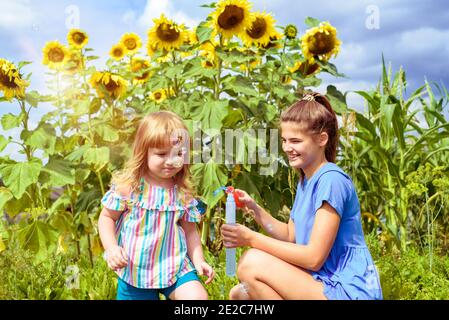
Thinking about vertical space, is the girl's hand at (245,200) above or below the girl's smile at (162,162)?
below

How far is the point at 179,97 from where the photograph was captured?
3246 mm

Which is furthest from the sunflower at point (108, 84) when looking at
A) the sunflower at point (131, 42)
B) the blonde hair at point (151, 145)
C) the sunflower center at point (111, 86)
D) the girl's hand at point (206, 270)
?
the girl's hand at point (206, 270)

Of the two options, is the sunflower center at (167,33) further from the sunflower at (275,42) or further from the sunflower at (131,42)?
the sunflower at (131,42)

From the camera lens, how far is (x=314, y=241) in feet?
6.22

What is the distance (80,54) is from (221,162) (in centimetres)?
119

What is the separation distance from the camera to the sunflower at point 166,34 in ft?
10.9

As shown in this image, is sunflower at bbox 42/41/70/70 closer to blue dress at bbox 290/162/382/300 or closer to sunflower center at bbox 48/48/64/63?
sunflower center at bbox 48/48/64/63

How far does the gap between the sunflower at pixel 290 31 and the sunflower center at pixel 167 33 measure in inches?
25.1

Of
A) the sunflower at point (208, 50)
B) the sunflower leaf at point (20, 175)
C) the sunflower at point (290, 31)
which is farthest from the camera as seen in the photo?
the sunflower at point (290, 31)

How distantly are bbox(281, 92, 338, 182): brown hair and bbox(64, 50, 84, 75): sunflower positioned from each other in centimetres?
192

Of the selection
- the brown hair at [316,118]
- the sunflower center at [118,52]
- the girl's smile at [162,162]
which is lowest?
the girl's smile at [162,162]

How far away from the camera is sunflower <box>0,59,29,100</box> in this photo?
308 centimetres

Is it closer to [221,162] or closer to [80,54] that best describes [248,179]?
[221,162]

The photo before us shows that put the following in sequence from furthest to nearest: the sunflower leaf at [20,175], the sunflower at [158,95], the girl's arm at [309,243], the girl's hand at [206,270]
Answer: the sunflower at [158,95], the sunflower leaf at [20,175], the girl's hand at [206,270], the girl's arm at [309,243]
